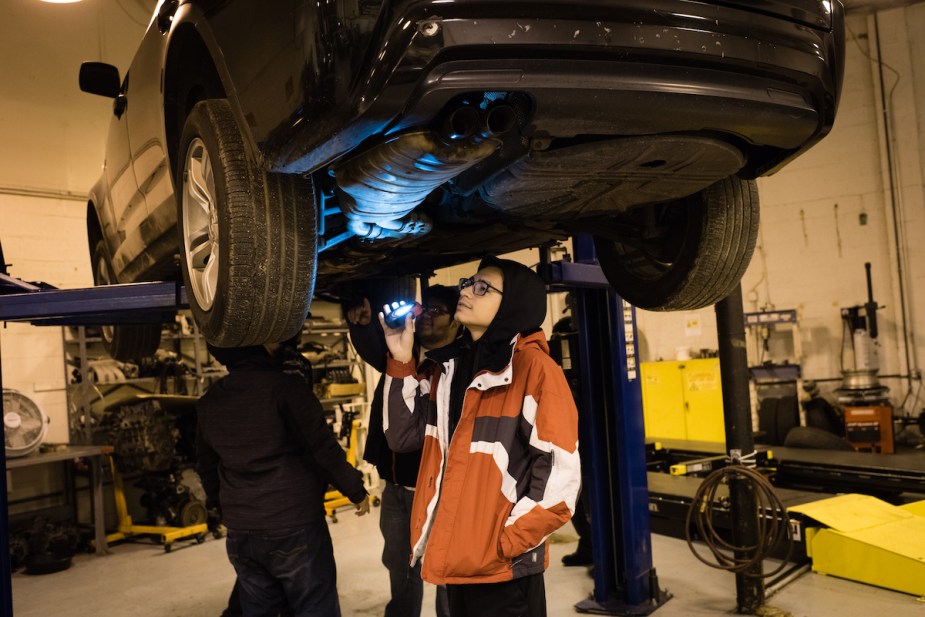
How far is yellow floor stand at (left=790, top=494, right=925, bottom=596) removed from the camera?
3703mm

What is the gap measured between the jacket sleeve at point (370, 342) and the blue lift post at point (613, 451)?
1.19m

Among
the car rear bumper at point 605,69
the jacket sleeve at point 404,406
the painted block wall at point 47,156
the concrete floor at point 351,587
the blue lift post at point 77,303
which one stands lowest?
the concrete floor at point 351,587

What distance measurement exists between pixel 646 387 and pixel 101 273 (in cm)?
563

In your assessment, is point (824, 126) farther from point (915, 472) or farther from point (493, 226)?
point (915, 472)

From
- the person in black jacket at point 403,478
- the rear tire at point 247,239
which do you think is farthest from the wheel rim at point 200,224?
the person in black jacket at point 403,478

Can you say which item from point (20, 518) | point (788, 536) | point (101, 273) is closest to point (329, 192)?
point (101, 273)

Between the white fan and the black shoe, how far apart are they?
4.24m

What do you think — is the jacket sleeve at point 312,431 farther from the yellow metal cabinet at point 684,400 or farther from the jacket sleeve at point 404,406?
the yellow metal cabinet at point 684,400

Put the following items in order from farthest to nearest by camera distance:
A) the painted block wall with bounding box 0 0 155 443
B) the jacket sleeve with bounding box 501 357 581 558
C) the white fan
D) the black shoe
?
the painted block wall with bounding box 0 0 155 443 → the white fan → the black shoe → the jacket sleeve with bounding box 501 357 581 558

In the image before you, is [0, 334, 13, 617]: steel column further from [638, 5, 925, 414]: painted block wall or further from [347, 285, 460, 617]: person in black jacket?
[638, 5, 925, 414]: painted block wall

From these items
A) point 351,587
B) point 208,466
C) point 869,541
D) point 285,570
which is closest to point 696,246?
point 285,570

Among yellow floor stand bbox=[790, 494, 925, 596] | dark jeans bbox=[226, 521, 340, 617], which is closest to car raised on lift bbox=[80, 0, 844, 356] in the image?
dark jeans bbox=[226, 521, 340, 617]

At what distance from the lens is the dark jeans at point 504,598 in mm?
1891

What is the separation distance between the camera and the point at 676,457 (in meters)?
6.14
